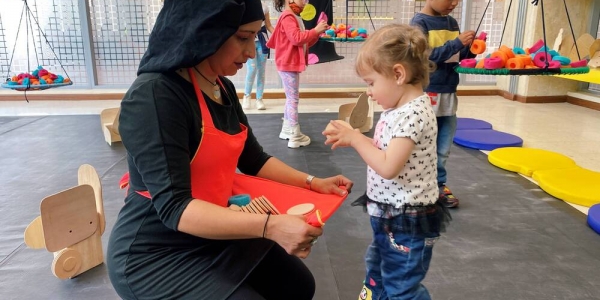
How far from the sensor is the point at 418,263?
1308 millimetres

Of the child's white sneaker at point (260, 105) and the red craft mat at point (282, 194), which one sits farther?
the child's white sneaker at point (260, 105)

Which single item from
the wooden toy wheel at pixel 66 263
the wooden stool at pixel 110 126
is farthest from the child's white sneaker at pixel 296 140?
the wooden toy wheel at pixel 66 263

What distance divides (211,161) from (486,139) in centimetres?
297

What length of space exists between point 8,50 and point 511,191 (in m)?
5.84

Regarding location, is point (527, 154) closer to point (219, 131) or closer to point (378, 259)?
point (378, 259)

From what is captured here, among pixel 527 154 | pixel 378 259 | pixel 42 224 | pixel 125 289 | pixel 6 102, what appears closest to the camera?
pixel 125 289

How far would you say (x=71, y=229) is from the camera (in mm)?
1793

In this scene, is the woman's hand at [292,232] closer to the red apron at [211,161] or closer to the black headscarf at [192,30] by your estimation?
the red apron at [211,161]

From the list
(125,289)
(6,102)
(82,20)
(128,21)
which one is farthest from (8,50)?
(125,289)

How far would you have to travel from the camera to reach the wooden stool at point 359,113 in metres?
3.82

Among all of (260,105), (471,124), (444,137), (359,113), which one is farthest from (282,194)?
(260,105)

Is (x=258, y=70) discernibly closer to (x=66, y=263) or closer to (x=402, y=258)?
(x=66, y=263)

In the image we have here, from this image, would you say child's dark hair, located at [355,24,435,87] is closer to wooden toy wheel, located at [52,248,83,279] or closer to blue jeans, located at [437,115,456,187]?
blue jeans, located at [437,115,456,187]

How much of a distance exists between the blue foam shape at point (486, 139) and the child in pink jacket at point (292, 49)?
1.23 metres
